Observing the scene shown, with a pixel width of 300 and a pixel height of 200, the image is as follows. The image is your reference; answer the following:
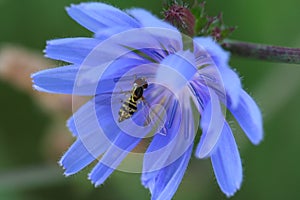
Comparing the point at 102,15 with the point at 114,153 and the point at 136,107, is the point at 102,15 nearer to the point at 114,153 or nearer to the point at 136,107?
the point at 136,107

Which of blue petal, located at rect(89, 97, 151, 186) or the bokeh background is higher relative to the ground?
blue petal, located at rect(89, 97, 151, 186)

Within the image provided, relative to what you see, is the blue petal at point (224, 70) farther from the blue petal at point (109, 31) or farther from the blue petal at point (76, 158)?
the blue petal at point (76, 158)

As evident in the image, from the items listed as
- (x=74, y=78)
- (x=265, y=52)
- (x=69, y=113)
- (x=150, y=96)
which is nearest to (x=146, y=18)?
(x=74, y=78)

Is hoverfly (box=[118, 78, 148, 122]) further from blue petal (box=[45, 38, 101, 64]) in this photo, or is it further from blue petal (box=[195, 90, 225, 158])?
blue petal (box=[195, 90, 225, 158])

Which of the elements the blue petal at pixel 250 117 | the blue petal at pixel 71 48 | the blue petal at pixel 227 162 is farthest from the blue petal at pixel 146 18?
the blue petal at pixel 227 162

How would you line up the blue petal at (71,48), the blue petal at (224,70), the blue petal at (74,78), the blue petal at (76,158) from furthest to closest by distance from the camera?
the blue petal at (76,158) < the blue petal at (74,78) < the blue petal at (71,48) < the blue petal at (224,70)

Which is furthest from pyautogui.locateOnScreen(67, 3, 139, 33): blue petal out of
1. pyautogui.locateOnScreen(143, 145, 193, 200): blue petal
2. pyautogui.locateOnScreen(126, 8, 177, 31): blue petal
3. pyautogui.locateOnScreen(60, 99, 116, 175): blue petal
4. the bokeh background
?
the bokeh background

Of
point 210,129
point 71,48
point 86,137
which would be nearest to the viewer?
point 210,129
